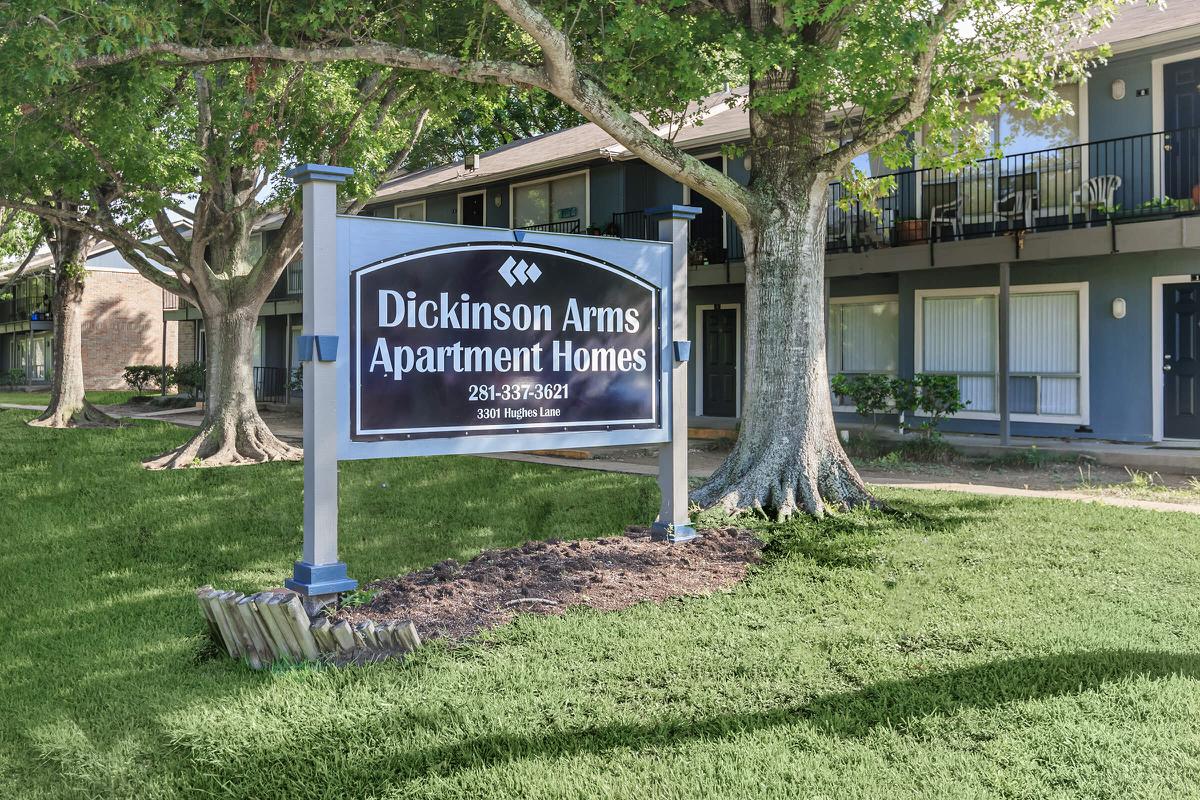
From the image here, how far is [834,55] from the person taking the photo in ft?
26.6

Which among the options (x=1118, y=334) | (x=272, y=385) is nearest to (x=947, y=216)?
(x=1118, y=334)

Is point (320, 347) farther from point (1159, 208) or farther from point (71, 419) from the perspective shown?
point (71, 419)

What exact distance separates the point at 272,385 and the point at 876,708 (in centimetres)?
2855

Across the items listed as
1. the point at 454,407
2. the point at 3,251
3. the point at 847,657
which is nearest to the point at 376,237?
the point at 454,407

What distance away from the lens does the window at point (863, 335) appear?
18.1m

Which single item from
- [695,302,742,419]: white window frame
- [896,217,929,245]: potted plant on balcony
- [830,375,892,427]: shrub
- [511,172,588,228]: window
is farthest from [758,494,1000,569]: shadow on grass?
[511,172,588,228]: window

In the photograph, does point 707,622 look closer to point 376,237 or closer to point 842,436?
point 376,237

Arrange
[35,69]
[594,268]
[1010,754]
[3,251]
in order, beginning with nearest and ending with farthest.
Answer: [1010,754], [594,268], [35,69], [3,251]

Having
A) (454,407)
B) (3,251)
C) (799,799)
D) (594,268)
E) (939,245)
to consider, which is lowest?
(799,799)

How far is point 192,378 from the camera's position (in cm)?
2841

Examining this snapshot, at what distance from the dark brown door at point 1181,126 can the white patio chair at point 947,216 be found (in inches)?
121

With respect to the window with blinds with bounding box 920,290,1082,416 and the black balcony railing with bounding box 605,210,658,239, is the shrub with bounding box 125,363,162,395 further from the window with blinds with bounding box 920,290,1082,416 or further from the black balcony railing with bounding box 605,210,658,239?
the window with blinds with bounding box 920,290,1082,416

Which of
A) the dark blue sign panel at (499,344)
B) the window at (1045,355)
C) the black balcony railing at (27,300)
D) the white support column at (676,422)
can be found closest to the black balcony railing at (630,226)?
the window at (1045,355)

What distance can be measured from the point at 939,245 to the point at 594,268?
10.5 metres
